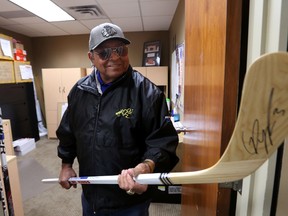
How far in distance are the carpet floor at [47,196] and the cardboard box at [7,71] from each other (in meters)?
1.48

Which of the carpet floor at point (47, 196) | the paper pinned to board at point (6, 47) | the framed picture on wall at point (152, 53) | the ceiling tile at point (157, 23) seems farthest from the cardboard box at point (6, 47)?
the framed picture on wall at point (152, 53)

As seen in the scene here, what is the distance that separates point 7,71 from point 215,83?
13.2 ft

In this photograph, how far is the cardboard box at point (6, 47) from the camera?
3424 millimetres

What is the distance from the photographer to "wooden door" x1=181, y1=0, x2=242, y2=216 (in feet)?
1.85

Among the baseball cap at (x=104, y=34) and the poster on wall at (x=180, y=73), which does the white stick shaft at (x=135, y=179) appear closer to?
the baseball cap at (x=104, y=34)

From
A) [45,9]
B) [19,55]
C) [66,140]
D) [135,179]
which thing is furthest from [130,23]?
[135,179]

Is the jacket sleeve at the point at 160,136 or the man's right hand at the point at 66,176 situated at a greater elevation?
the jacket sleeve at the point at 160,136

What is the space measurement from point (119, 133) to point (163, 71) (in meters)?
3.54

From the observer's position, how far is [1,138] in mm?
967

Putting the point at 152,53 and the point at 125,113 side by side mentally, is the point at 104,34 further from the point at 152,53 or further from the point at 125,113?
the point at 152,53

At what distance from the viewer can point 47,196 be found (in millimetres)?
2410

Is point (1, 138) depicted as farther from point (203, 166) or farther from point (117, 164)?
point (203, 166)

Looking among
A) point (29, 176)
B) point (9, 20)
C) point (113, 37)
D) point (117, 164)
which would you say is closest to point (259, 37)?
point (113, 37)

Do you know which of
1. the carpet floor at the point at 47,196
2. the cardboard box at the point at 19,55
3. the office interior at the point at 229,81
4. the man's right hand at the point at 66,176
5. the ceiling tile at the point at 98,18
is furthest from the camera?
the cardboard box at the point at 19,55
